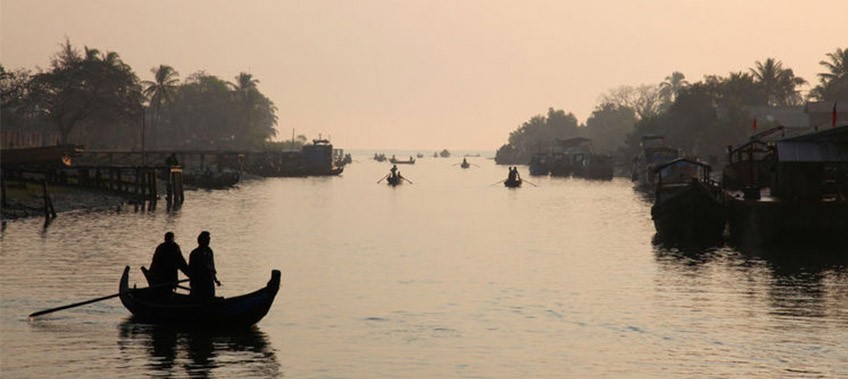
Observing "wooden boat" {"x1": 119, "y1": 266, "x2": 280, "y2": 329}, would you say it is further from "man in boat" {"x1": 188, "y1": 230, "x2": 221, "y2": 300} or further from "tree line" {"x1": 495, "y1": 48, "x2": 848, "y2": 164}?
"tree line" {"x1": 495, "y1": 48, "x2": 848, "y2": 164}

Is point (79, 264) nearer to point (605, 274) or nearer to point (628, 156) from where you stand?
point (605, 274)

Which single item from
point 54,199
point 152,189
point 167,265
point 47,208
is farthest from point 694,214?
point 152,189

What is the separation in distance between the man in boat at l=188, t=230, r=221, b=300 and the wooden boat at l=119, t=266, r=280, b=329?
0.26 metres

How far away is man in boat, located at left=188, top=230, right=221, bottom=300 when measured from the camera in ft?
88.2

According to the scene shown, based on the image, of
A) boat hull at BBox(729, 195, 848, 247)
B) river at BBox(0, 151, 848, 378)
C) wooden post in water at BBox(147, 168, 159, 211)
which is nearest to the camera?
river at BBox(0, 151, 848, 378)

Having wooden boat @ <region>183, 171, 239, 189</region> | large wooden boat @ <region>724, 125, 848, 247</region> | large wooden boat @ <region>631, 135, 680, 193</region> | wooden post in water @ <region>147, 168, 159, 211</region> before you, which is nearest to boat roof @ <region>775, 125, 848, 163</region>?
large wooden boat @ <region>724, 125, 848, 247</region>

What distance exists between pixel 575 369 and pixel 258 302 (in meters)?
7.80

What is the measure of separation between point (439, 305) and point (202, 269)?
951 cm

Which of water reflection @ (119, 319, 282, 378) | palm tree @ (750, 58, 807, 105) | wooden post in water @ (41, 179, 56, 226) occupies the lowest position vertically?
→ water reflection @ (119, 319, 282, 378)

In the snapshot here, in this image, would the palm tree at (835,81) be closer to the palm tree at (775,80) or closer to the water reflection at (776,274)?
the palm tree at (775,80)

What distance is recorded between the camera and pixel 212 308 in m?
27.4

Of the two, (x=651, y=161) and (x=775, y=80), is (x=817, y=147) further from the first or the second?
(x=775, y=80)

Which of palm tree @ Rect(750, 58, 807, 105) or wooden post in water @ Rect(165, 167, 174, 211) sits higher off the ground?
palm tree @ Rect(750, 58, 807, 105)

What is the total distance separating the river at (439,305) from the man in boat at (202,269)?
108cm
